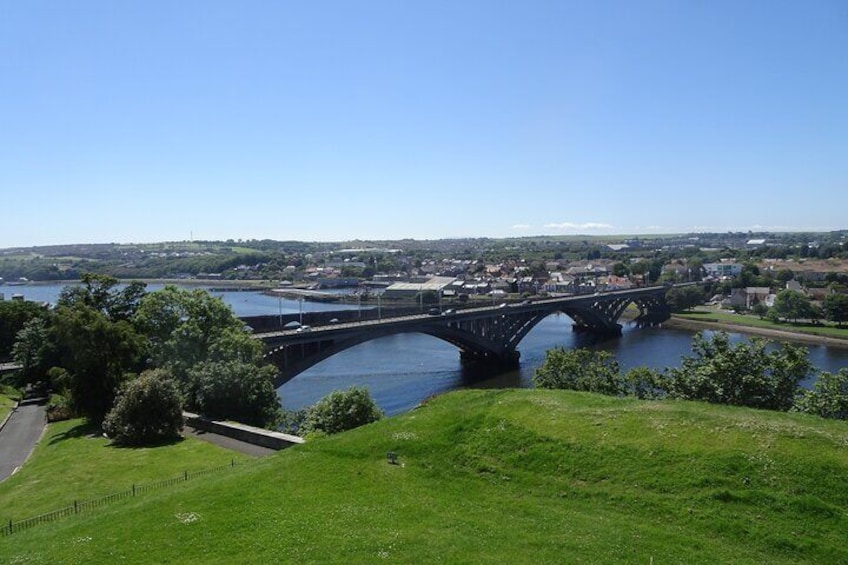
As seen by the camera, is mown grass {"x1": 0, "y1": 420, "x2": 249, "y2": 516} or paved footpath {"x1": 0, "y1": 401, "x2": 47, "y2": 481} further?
paved footpath {"x1": 0, "y1": 401, "x2": 47, "y2": 481}

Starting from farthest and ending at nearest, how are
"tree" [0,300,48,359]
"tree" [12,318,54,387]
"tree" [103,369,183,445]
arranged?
"tree" [0,300,48,359], "tree" [12,318,54,387], "tree" [103,369,183,445]

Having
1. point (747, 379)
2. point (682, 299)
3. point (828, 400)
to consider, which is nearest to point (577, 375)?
point (747, 379)

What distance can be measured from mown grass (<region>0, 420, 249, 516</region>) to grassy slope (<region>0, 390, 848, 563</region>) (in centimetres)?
440

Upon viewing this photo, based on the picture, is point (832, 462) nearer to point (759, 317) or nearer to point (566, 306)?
point (566, 306)

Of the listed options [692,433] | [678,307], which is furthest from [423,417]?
[678,307]

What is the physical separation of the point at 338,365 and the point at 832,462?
63138mm

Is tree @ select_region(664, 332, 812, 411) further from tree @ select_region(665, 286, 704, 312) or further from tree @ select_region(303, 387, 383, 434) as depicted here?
tree @ select_region(665, 286, 704, 312)

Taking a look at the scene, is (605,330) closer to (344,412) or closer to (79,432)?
(344,412)

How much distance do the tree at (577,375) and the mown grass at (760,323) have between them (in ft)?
244

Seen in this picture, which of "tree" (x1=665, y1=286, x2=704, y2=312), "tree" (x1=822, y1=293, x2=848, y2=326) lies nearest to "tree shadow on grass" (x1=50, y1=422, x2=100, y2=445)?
"tree" (x1=822, y1=293, x2=848, y2=326)

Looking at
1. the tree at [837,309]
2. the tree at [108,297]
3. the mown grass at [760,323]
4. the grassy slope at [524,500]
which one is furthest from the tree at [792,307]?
the tree at [108,297]

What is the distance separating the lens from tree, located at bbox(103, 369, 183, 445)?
29766mm

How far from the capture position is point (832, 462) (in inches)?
645

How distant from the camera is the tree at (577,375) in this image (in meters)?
35.0
